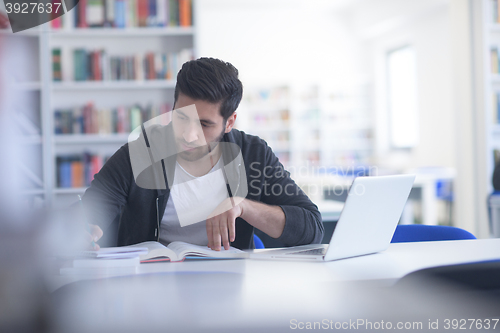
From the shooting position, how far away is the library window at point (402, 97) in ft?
22.1

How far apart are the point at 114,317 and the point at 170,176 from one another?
0.82 metres

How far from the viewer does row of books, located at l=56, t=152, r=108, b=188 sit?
337cm

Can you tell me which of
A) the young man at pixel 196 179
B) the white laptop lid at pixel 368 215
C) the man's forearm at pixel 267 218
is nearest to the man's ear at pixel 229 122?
the young man at pixel 196 179

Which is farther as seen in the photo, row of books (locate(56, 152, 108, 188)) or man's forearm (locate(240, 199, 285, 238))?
row of books (locate(56, 152, 108, 188))

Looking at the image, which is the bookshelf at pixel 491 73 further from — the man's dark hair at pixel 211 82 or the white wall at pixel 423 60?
the man's dark hair at pixel 211 82

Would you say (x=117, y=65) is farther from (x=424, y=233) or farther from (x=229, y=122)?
(x=424, y=233)

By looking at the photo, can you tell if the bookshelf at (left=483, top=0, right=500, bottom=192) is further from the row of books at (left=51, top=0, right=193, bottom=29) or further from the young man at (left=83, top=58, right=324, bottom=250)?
the young man at (left=83, top=58, right=324, bottom=250)

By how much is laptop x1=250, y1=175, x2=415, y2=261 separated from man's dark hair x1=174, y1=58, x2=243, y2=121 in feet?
1.65

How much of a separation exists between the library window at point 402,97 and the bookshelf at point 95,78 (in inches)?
167

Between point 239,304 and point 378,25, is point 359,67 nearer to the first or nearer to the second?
point 378,25

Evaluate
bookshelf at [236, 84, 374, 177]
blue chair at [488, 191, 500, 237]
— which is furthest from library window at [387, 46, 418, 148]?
blue chair at [488, 191, 500, 237]

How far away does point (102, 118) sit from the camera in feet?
11.3

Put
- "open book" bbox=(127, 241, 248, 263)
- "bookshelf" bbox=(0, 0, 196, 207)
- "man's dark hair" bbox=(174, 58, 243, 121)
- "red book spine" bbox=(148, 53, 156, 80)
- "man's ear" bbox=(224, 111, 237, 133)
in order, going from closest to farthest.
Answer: "open book" bbox=(127, 241, 248, 263), "man's dark hair" bbox=(174, 58, 243, 121), "man's ear" bbox=(224, 111, 237, 133), "bookshelf" bbox=(0, 0, 196, 207), "red book spine" bbox=(148, 53, 156, 80)

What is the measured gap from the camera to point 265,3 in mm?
7145
